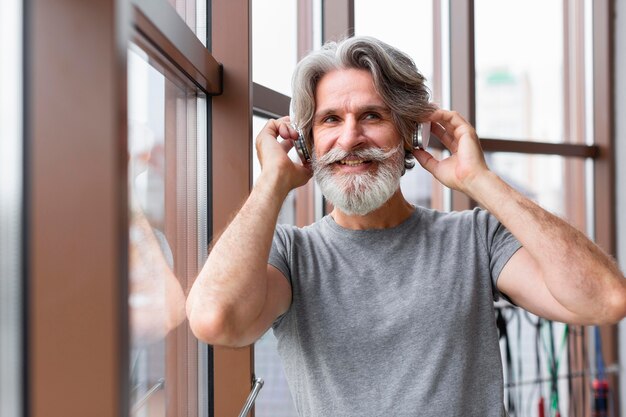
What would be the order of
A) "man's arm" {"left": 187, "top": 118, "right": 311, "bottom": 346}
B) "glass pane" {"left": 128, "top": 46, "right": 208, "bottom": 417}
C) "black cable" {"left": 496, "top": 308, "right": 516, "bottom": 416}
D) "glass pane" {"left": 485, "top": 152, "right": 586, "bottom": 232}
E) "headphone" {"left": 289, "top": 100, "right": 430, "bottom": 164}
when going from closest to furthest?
"glass pane" {"left": 128, "top": 46, "right": 208, "bottom": 417}
"man's arm" {"left": 187, "top": 118, "right": 311, "bottom": 346}
"headphone" {"left": 289, "top": 100, "right": 430, "bottom": 164}
"black cable" {"left": 496, "top": 308, "right": 516, "bottom": 416}
"glass pane" {"left": 485, "top": 152, "right": 586, "bottom": 232}

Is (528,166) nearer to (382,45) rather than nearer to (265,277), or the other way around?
(382,45)

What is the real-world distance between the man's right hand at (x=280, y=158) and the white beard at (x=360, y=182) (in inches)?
2.0

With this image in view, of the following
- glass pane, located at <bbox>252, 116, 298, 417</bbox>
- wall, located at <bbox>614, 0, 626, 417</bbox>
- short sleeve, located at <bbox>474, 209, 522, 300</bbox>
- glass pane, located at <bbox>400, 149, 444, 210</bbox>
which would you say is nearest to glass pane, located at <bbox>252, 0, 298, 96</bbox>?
glass pane, located at <bbox>252, 116, 298, 417</bbox>

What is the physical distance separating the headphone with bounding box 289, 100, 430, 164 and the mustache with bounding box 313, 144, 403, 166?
5cm

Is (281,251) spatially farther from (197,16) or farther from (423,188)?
(423,188)

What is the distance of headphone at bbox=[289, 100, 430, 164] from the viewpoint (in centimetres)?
165

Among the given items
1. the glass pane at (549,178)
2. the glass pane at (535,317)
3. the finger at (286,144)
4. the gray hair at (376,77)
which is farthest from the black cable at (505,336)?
the finger at (286,144)

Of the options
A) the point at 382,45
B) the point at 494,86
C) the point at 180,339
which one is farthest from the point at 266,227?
the point at 494,86

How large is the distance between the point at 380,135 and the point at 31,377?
3.53 feet

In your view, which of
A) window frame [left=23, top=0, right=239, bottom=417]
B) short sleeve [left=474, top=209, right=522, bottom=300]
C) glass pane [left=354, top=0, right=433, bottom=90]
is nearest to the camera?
window frame [left=23, top=0, right=239, bottom=417]

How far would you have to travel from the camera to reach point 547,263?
1.43 meters

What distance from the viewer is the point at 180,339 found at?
1521mm

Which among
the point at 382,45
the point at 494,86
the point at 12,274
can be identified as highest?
the point at 494,86

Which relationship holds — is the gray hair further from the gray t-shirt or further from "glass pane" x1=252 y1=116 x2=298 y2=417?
"glass pane" x1=252 y1=116 x2=298 y2=417
